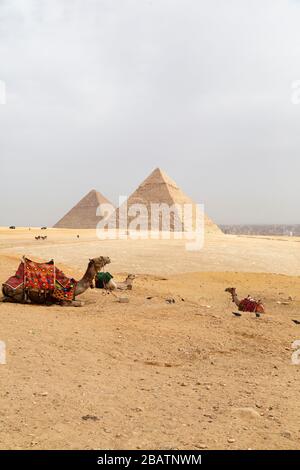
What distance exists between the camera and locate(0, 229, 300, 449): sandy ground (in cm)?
335

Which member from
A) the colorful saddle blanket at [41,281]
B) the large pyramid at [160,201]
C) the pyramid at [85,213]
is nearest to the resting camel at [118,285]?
the colorful saddle blanket at [41,281]

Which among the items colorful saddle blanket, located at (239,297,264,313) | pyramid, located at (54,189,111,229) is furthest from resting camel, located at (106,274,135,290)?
pyramid, located at (54,189,111,229)

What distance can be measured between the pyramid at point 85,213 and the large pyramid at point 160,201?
12.2 meters

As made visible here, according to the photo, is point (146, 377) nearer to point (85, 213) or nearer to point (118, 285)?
point (118, 285)

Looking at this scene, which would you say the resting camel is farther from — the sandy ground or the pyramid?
the pyramid

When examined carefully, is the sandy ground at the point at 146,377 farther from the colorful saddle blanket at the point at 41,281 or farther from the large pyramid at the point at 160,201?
the large pyramid at the point at 160,201

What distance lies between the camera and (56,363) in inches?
194

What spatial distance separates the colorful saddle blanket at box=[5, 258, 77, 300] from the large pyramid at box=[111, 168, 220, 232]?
55.7 metres

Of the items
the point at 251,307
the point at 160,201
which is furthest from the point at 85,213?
the point at 251,307

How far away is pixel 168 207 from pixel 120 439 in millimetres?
67357

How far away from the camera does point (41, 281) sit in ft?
27.4

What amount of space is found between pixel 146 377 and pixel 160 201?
6797cm

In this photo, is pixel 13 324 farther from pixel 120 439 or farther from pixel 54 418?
pixel 120 439

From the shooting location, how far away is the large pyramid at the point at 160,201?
67500 mm
